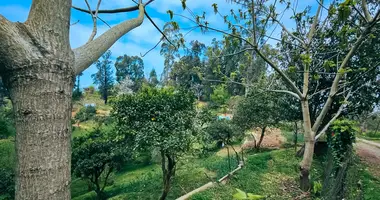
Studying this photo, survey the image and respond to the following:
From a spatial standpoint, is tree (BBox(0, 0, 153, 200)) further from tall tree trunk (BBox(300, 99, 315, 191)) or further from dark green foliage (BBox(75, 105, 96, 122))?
dark green foliage (BBox(75, 105, 96, 122))

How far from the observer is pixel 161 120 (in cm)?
716

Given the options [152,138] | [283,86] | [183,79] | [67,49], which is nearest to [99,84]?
[183,79]

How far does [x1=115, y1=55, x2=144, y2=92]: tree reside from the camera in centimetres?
4156

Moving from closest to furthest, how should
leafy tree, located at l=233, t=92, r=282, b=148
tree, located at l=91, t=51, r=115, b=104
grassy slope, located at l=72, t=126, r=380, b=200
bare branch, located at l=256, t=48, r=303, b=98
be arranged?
bare branch, located at l=256, t=48, r=303, b=98 < grassy slope, located at l=72, t=126, r=380, b=200 < leafy tree, located at l=233, t=92, r=282, b=148 < tree, located at l=91, t=51, r=115, b=104

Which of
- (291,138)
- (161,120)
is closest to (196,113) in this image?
(161,120)

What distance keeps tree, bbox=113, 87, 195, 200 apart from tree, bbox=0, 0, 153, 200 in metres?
5.84

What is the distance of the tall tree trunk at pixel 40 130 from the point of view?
849 mm

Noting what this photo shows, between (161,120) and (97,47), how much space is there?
603cm

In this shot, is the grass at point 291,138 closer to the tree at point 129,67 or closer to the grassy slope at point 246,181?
the grassy slope at point 246,181

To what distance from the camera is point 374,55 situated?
8625 millimetres

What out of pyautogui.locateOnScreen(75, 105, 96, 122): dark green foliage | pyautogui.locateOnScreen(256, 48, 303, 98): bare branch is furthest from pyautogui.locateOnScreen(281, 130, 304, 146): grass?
pyautogui.locateOnScreen(75, 105, 96, 122): dark green foliage

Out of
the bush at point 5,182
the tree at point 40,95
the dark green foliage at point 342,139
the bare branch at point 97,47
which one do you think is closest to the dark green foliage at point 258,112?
the dark green foliage at point 342,139

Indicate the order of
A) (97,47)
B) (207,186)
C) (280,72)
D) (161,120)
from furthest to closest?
(207,186) → (161,120) → (280,72) → (97,47)

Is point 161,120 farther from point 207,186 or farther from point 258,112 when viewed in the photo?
point 258,112
